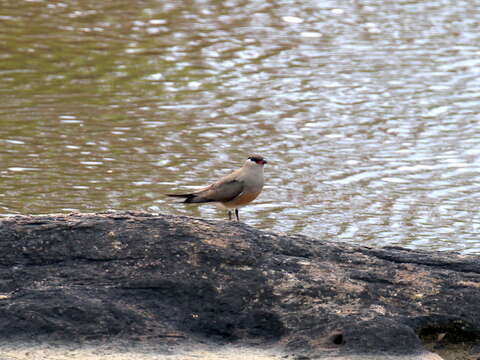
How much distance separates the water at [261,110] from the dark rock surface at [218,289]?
3.50 m

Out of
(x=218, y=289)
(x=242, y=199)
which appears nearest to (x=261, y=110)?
(x=242, y=199)

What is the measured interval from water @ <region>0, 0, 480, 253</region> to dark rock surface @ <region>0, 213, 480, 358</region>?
350cm

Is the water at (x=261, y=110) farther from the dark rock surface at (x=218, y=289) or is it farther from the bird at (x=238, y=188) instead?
the dark rock surface at (x=218, y=289)

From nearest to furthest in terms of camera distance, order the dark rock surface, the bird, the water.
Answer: the dark rock surface, the bird, the water

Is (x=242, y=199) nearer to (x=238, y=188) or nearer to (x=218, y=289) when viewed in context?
(x=238, y=188)

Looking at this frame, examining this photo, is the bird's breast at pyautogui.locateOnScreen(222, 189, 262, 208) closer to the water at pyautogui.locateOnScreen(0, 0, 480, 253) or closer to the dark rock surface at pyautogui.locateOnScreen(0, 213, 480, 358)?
the dark rock surface at pyautogui.locateOnScreen(0, 213, 480, 358)

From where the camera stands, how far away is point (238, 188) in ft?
26.2

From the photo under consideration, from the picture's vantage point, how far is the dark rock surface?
584 cm

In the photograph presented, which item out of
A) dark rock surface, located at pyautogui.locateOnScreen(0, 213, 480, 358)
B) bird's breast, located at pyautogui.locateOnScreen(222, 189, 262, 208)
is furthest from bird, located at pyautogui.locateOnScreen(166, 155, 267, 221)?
dark rock surface, located at pyautogui.locateOnScreen(0, 213, 480, 358)

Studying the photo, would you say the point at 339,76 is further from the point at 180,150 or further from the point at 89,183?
the point at 89,183

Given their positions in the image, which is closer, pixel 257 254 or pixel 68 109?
pixel 257 254

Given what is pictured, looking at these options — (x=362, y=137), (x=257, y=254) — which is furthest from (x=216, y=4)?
(x=257, y=254)

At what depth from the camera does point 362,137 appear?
13.0 metres

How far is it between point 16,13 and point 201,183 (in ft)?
27.0
